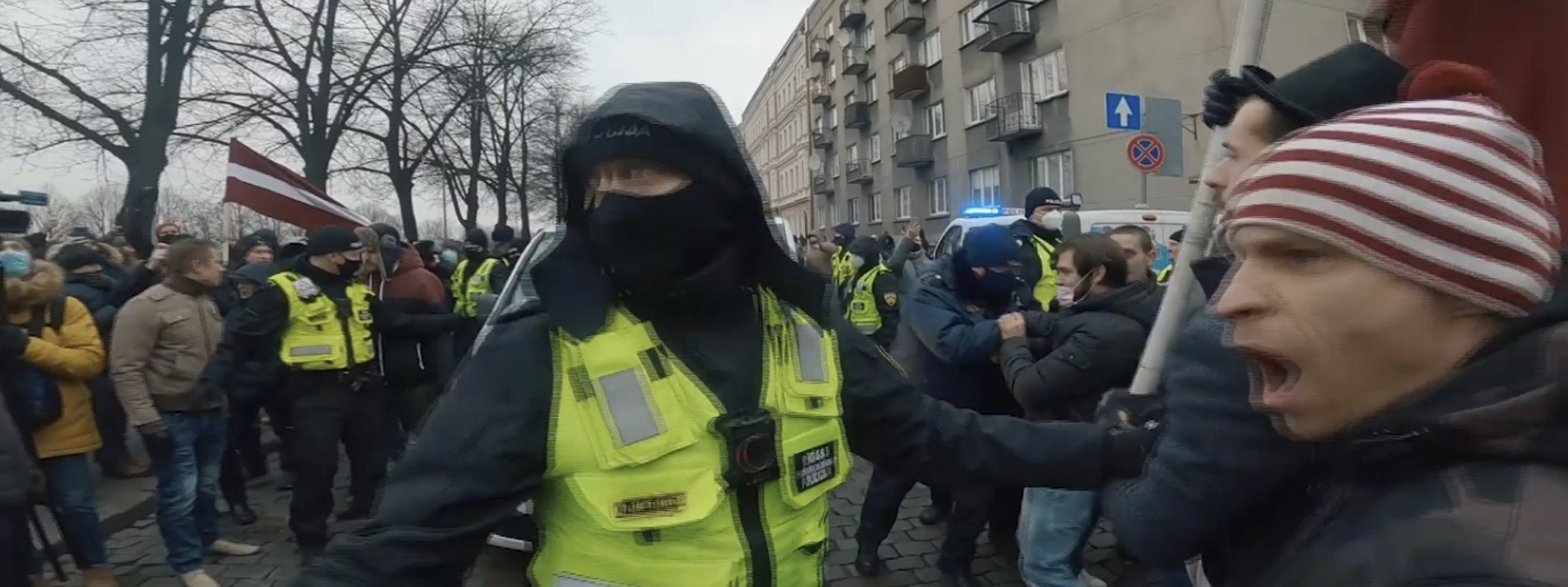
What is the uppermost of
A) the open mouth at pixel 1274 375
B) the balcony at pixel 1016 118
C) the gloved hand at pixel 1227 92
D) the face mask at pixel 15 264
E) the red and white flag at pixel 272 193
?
the balcony at pixel 1016 118

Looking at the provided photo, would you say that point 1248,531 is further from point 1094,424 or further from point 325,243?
point 325,243

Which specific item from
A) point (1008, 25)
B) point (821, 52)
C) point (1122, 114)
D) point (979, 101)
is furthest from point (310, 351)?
point (821, 52)

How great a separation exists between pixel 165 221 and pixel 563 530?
11.1 m

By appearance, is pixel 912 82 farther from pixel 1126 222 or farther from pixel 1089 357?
pixel 1089 357

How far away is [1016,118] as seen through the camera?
2345 cm

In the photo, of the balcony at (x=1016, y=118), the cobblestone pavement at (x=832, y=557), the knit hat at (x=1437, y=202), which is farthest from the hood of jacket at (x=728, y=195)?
the balcony at (x=1016, y=118)

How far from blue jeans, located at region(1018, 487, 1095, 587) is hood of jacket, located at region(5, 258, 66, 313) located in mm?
4618

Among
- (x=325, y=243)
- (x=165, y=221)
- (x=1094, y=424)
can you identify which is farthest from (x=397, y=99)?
(x=1094, y=424)

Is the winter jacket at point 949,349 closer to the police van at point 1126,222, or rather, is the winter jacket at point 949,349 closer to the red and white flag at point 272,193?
the police van at point 1126,222

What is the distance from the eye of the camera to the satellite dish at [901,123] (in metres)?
32.9

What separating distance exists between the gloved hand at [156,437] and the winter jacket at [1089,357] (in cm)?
405

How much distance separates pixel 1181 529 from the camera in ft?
4.74

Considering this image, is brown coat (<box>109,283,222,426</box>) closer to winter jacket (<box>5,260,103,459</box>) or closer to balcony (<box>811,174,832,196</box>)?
winter jacket (<box>5,260,103,459</box>)

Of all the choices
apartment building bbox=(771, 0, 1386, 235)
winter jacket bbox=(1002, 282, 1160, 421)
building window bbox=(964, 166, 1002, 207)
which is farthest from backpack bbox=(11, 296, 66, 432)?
building window bbox=(964, 166, 1002, 207)
